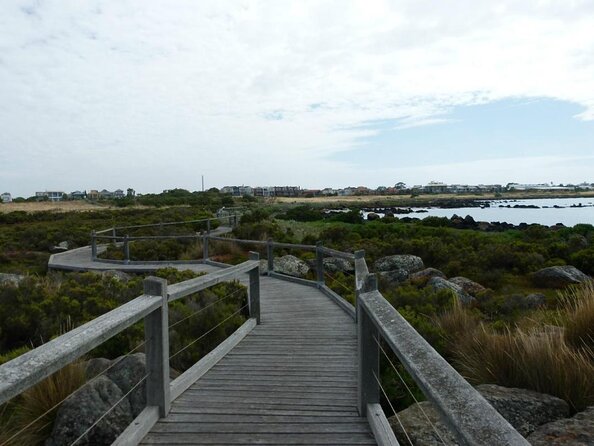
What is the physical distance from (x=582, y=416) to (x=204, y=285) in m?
3.37

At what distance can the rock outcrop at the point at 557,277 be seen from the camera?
44.6 ft

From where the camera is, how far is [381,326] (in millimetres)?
2818

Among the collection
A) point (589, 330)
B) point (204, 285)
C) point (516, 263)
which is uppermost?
point (204, 285)

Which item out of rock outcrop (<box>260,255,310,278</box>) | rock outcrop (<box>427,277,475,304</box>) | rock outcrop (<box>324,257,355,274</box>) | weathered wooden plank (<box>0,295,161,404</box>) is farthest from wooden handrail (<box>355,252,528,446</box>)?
rock outcrop (<box>324,257,355,274</box>)

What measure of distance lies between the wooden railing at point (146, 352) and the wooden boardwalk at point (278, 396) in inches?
4.5

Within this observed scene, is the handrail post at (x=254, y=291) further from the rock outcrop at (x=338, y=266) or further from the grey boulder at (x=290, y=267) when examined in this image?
the rock outcrop at (x=338, y=266)

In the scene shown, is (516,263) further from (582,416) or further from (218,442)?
(218,442)

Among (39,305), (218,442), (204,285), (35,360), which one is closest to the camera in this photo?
(35,360)

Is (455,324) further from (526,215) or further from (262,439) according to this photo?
(526,215)

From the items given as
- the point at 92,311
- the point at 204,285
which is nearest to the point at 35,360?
the point at 204,285

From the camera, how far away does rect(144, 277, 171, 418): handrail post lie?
359 centimetres

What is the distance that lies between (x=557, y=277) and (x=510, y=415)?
11497 mm

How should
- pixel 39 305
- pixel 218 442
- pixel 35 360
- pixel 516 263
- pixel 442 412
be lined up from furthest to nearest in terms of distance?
1. pixel 516 263
2. pixel 39 305
3. pixel 218 442
4. pixel 35 360
5. pixel 442 412

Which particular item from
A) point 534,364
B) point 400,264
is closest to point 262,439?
point 534,364
